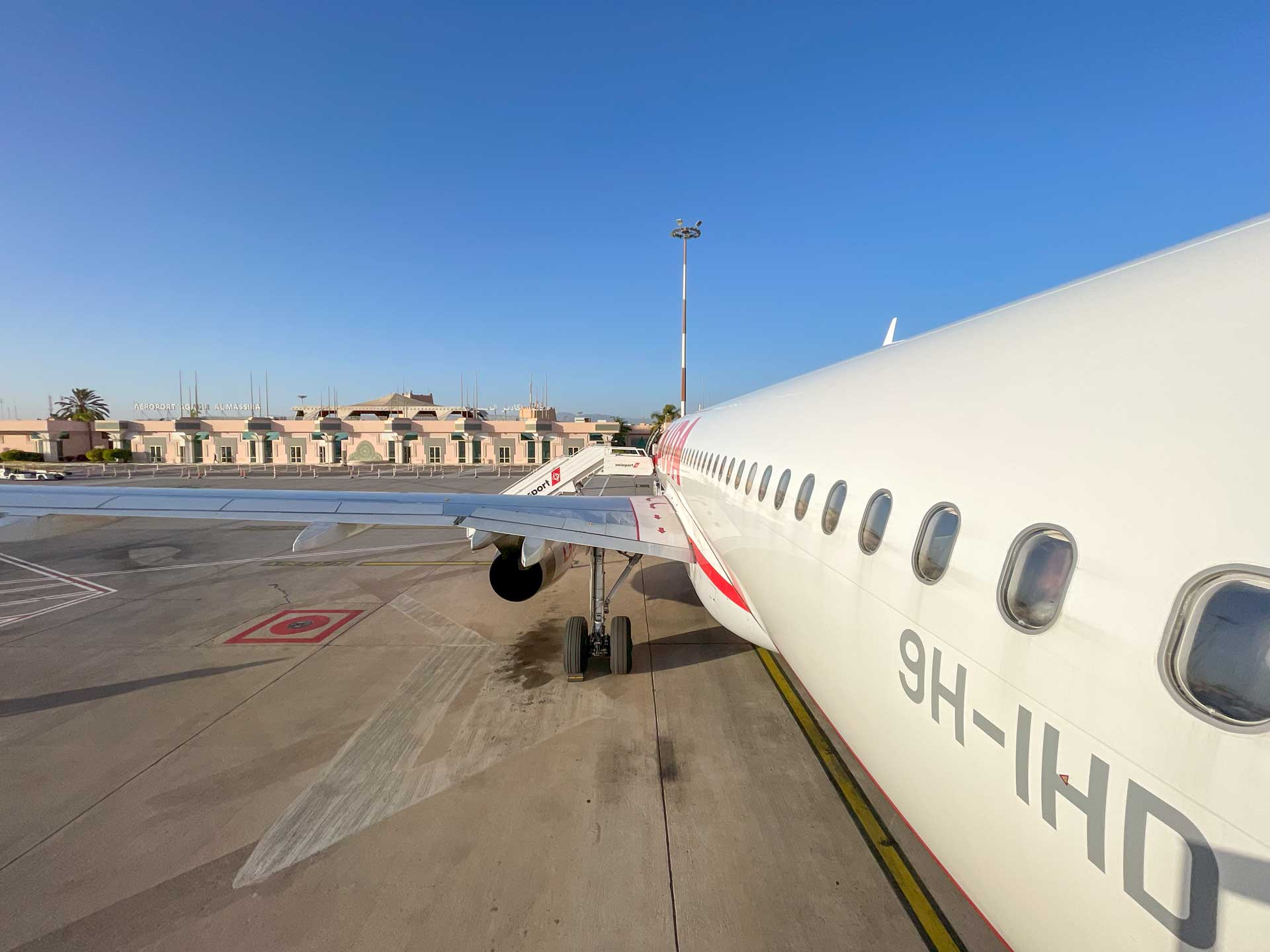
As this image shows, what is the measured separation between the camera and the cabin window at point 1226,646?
4.28ft

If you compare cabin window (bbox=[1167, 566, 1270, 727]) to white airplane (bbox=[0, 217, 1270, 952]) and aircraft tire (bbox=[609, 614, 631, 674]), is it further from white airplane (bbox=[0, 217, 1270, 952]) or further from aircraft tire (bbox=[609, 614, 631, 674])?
aircraft tire (bbox=[609, 614, 631, 674])

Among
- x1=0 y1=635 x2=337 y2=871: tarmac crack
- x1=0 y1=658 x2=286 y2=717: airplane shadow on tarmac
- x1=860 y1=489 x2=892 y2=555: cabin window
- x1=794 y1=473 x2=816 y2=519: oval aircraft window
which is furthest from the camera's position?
x1=0 y1=658 x2=286 y2=717: airplane shadow on tarmac

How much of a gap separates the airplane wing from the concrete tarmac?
2.19m

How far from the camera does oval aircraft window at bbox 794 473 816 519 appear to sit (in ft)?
13.2

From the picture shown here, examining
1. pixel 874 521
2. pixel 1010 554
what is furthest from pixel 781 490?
pixel 1010 554

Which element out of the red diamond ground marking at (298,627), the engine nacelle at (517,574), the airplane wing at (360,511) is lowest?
the red diamond ground marking at (298,627)

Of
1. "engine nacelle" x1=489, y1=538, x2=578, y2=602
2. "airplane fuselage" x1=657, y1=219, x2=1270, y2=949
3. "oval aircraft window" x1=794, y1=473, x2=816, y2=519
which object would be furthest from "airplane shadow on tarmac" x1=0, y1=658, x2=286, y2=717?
"airplane fuselage" x1=657, y1=219, x2=1270, y2=949

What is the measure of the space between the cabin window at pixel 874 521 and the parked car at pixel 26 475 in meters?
47.1

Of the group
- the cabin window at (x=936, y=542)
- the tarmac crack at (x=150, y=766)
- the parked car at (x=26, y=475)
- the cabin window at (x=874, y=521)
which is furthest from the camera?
the parked car at (x=26, y=475)

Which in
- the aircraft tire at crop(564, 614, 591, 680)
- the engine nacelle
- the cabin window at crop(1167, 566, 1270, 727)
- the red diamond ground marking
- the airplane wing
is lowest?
the red diamond ground marking

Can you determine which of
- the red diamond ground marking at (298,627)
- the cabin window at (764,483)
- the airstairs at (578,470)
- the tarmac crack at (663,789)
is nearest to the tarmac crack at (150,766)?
the red diamond ground marking at (298,627)

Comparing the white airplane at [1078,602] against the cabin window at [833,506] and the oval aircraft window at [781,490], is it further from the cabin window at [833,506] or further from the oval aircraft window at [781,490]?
the oval aircraft window at [781,490]

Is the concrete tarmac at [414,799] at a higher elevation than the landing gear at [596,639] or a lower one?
lower

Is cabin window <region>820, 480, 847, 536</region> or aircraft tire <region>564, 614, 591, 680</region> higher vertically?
cabin window <region>820, 480, 847, 536</region>
